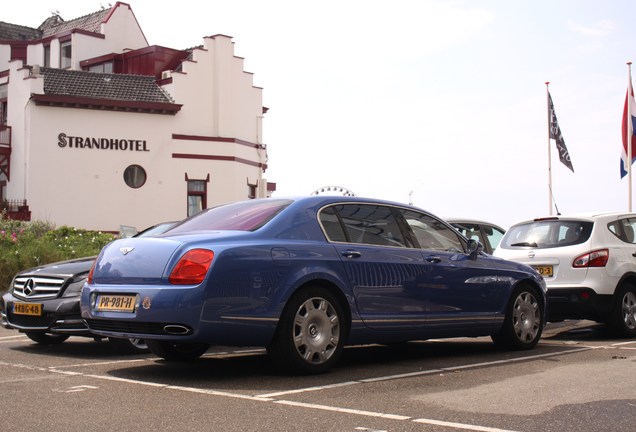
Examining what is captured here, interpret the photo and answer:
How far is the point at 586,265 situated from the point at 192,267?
613 cm

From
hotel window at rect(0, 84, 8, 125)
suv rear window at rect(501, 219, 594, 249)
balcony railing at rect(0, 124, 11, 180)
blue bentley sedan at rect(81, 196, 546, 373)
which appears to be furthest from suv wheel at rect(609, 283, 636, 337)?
hotel window at rect(0, 84, 8, 125)

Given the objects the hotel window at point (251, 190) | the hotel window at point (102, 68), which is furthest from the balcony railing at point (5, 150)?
the hotel window at point (251, 190)

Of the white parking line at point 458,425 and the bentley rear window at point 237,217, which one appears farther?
the bentley rear window at point 237,217

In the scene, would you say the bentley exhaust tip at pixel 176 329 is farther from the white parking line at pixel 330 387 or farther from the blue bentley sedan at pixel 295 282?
the white parking line at pixel 330 387

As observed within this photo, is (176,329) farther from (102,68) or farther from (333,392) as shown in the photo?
(102,68)

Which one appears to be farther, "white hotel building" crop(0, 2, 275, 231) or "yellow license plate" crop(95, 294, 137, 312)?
"white hotel building" crop(0, 2, 275, 231)

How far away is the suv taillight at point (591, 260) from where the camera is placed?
36.9 feet

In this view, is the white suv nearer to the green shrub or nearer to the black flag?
the green shrub

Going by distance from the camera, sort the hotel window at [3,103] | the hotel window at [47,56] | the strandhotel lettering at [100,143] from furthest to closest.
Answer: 1. the hotel window at [47,56]
2. the hotel window at [3,103]
3. the strandhotel lettering at [100,143]

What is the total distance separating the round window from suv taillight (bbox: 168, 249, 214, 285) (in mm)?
33400

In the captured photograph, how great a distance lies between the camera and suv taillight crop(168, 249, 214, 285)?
696 centimetres

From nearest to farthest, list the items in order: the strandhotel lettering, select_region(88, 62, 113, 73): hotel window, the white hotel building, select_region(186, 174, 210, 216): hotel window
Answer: the white hotel building < the strandhotel lettering < select_region(186, 174, 210, 216): hotel window < select_region(88, 62, 113, 73): hotel window


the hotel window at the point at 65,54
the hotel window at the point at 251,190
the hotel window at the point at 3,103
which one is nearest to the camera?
the hotel window at the point at 3,103

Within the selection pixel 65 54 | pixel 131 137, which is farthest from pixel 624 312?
pixel 65 54
